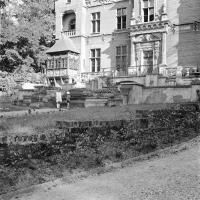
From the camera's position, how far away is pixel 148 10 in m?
32.0

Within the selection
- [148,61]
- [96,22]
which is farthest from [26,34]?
[148,61]

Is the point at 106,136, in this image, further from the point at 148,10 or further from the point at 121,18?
the point at 121,18

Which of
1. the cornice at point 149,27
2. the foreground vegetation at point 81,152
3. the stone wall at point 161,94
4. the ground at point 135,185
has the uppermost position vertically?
the cornice at point 149,27

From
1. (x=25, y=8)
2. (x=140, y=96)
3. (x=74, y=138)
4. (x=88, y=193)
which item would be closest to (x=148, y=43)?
(x=140, y=96)

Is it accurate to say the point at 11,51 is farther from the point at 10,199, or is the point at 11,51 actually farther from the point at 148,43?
the point at 10,199

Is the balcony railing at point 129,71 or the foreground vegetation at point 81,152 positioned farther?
the balcony railing at point 129,71

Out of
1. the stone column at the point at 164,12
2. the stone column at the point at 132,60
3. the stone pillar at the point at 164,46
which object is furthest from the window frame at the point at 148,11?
the stone pillar at the point at 164,46

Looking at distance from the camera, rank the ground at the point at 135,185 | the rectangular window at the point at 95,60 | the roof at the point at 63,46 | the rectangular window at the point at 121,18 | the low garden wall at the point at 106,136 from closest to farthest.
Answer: the ground at the point at 135,185 < the low garden wall at the point at 106,136 < the roof at the point at 63,46 < the rectangular window at the point at 121,18 < the rectangular window at the point at 95,60

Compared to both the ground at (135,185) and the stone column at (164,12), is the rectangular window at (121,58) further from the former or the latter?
the ground at (135,185)

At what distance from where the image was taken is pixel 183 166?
625 cm

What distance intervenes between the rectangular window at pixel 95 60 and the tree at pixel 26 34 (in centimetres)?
624

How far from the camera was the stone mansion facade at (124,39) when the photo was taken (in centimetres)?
3011

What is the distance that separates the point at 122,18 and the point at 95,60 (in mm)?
5330

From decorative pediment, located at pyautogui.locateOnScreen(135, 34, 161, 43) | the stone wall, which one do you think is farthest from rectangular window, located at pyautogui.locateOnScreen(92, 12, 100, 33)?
the stone wall
